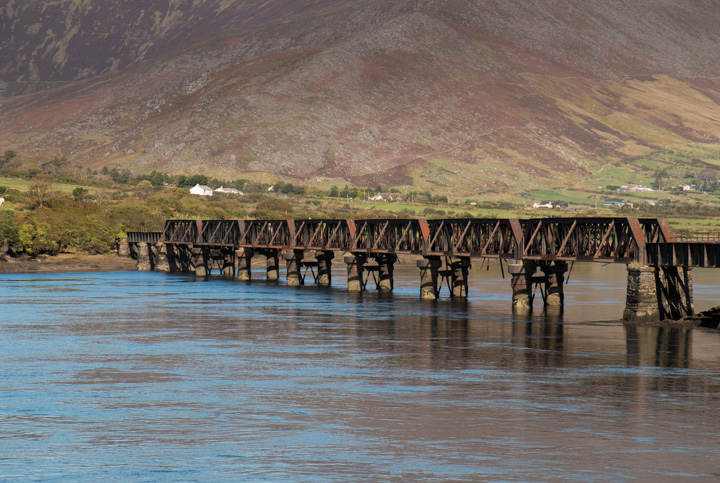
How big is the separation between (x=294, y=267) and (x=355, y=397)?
198 feet

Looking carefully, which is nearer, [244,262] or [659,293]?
[659,293]

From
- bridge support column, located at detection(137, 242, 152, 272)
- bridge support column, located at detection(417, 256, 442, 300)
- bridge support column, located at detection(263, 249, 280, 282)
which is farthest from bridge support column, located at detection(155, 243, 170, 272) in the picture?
bridge support column, located at detection(417, 256, 442, 300)

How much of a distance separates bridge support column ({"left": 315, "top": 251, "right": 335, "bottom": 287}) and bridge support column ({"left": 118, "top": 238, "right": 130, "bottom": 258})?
5320 cm

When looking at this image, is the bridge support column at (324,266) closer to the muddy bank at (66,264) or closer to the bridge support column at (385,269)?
the bridge support column at (385,269)

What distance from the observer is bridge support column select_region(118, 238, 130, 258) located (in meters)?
138

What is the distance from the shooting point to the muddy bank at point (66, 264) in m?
118

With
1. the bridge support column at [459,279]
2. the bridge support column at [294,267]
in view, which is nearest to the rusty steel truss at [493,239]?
the bridge support column at [294,267]

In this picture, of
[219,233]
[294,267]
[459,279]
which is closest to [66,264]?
[219,233]

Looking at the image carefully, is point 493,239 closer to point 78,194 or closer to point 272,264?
point 272,264

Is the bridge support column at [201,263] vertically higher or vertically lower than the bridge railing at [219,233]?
lower

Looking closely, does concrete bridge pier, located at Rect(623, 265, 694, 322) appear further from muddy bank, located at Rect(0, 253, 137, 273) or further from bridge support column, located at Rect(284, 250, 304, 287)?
muddy bank, located at Rect(0, 253, 137, 273)

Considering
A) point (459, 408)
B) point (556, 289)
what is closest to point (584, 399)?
point (459, 408)

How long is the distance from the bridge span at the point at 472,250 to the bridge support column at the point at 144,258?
15 centimetres

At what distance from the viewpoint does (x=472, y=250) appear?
6681 cm
